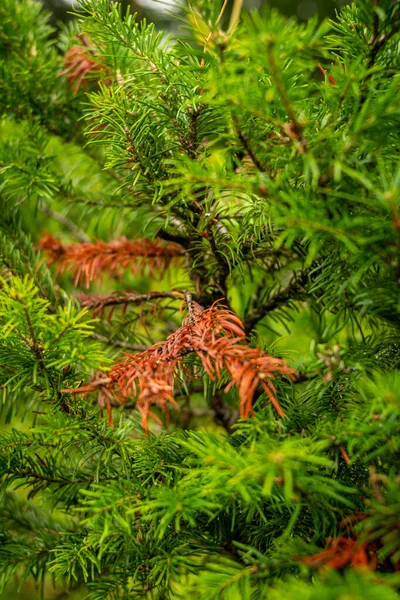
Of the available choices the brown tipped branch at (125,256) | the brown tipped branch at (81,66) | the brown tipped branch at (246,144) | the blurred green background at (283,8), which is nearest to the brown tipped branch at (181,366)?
the brown tipped branch at (246,144)

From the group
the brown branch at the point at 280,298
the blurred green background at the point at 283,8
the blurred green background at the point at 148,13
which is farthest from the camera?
the blurred green background at the point at 283,8

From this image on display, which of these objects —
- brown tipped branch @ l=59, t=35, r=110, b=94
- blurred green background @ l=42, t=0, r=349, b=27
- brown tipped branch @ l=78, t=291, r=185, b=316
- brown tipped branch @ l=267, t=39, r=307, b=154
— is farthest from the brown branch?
blurred green background @ l=42, t=0, r=349, b=27

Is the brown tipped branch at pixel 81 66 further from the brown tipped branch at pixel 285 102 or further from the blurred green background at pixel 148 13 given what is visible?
the brown tipped branch at pixel 285 102

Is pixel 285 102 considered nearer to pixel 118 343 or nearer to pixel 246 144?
pixel 246 144

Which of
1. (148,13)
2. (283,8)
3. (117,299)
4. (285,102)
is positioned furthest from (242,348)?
(283,8)

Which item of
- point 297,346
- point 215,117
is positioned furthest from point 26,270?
point 297,346

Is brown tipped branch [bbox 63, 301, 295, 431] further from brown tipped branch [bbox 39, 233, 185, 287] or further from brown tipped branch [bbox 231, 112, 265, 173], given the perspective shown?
brown tipped branch [bbox 39, 233, 185, 287]

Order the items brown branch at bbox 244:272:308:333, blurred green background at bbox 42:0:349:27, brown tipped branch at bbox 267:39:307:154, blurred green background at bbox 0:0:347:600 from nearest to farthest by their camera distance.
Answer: brown tipped branch at bbox 267:39:307:154, brown branch at bbox 244:272:308:333, blurred green background at bbox 0:0:347:600, blurred green background at bbox 42:0:349:27

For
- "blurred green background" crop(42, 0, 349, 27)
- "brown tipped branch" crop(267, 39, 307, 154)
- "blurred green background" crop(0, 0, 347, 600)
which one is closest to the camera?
"brown tipped branch" crop(267, 39, 307, 154)

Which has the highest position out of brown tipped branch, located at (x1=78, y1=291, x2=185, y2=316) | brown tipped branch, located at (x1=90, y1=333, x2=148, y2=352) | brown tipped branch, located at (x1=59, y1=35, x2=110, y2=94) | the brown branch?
brown tipped branch, located at (x1=59, y1=35, x2=110, y2=94)
